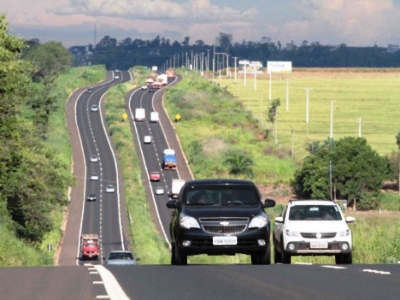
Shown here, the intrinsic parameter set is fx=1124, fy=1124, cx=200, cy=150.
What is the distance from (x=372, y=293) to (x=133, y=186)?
10721 cm

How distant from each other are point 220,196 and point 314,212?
12.6 feet

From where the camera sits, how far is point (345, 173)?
11288 cm

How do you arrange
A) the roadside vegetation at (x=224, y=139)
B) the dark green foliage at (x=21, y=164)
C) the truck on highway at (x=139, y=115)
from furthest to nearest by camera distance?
the truck on highway at (x=139, y=115), the roadside vegetation at (x=224, y=139), the dark green foliage at (x=21, y=164)

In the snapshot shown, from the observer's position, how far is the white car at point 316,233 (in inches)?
1012

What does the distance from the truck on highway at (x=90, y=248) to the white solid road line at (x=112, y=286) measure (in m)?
60.8

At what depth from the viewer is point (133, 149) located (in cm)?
14138

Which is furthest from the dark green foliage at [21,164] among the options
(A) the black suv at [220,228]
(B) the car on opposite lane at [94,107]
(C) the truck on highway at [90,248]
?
(B) the car on opposite lane at [94,107]

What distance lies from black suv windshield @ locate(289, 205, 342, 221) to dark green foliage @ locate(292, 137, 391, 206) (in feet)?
271

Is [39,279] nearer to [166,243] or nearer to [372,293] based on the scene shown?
[372,293]

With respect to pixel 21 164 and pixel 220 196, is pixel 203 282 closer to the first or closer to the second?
pixel 220 196

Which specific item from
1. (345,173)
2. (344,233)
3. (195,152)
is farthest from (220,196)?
(195,152)

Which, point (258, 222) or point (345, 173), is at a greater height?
point (258, 222)

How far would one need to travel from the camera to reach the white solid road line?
14236mm

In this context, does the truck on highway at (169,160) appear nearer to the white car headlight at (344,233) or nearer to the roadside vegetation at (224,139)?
the roadside vegetation at (224,139)
